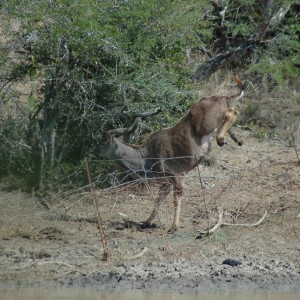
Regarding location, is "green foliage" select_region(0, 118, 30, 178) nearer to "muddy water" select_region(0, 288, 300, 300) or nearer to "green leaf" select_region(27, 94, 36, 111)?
"green leaf" select_region(27, 94, 36, 111)

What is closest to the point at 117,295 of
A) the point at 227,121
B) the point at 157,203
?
the point at 157,203

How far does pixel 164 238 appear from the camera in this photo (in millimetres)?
10961

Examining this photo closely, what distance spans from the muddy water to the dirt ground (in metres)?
0.18

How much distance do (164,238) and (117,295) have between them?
1529 millimetres

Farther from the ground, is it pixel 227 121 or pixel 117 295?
pixel 227 121

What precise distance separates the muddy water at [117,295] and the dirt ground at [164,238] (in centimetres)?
18

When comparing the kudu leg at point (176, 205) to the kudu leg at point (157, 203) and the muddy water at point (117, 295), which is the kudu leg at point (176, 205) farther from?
the muddy water at point (117, 295)

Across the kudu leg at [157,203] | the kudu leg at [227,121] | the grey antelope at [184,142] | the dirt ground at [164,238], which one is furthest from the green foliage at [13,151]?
the kudu leg at [227,121]

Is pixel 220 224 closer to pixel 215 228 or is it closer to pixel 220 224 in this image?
pixel 220 224

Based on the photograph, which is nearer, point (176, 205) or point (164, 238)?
point (164, 238)

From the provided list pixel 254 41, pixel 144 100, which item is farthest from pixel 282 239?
pixel 254 41

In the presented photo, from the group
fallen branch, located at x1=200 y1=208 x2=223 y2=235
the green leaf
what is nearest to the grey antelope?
fallen branch, located at x1=200 y1=208 x2=223 y2=235

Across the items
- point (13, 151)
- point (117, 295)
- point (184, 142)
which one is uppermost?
point (184, 142)

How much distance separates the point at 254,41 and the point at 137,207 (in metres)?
5.39
